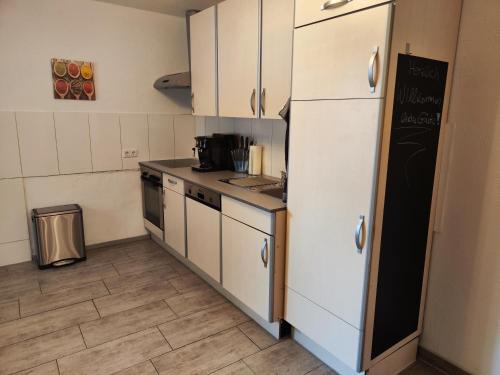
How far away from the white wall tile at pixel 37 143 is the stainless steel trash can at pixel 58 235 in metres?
0.38

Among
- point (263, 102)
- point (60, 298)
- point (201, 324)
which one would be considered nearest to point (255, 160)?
point (263, 102)

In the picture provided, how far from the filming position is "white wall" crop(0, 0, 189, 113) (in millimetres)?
3064

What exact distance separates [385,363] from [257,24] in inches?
88.4

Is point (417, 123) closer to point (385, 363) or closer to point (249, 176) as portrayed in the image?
point (385, 363)

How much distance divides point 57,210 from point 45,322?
1.16m

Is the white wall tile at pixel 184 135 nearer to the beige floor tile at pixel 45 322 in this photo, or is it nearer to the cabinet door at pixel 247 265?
the cabinet door at pixel 247 265

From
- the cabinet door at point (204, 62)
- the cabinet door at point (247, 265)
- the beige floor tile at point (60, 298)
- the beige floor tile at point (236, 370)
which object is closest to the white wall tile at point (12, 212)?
the beige floor tile at point (60, 298)

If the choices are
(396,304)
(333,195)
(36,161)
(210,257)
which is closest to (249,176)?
(210,257)

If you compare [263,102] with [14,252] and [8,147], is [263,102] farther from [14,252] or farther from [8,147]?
Answer: [14,252]

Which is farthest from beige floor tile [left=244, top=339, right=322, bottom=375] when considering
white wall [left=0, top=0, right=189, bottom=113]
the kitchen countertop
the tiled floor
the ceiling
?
the ceiling

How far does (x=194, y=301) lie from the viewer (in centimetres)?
275

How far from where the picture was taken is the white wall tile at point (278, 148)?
2951 mm

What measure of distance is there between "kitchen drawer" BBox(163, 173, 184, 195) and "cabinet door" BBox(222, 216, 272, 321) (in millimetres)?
726

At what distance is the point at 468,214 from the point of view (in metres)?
1.84
